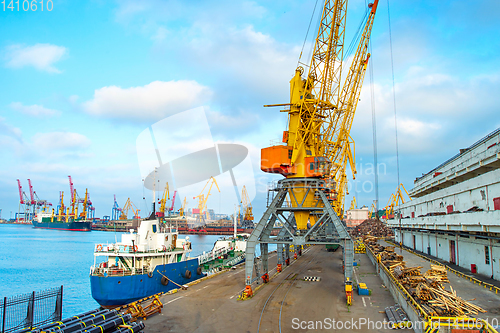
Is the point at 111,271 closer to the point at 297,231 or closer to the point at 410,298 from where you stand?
the point at 297,231

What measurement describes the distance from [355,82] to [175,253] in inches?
1344

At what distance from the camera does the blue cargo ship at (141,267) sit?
2583 centimetres

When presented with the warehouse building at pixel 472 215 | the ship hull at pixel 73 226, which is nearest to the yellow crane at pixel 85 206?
the ship hull at pixel 73 226

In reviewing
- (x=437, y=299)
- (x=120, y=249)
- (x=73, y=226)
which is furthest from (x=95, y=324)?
(x=73, y=226)

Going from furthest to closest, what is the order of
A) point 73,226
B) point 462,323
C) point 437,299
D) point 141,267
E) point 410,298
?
point 73,226, point 141,267, point 410,298, point 437,299, point 462,323

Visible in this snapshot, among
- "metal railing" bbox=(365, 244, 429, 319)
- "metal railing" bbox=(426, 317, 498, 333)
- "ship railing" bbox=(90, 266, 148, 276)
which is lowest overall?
"ship railing" bbox=(90, 266, 148, 276)

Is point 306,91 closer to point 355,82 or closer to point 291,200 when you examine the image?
point 291,200

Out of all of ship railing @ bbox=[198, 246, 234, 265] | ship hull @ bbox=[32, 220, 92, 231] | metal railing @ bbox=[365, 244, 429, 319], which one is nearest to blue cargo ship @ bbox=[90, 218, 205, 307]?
ship railing @ bbox=[198, 246, 234, 265]

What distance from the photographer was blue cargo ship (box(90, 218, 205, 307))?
2583 cm

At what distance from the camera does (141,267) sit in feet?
97.4

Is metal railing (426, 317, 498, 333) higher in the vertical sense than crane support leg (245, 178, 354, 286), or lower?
lower

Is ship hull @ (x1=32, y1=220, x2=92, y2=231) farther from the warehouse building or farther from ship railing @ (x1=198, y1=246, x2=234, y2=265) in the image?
the warehouse building

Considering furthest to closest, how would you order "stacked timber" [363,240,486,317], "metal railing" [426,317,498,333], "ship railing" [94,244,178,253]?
"ship railing" [94,244,178,253]
"stacked timber" [363,240,486,317]
"metal railing" [426,317,498,333]

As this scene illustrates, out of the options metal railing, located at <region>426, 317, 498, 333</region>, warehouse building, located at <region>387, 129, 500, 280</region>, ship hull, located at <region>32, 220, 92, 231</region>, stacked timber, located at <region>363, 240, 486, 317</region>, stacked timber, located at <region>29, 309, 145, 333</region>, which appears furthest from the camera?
ship hull, located at <region>32, 220, 92, 231</region>
